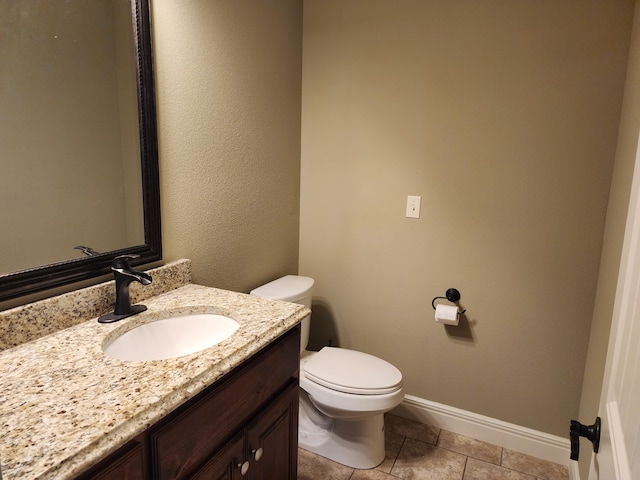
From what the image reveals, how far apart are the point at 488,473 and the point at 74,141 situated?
2.17 meters

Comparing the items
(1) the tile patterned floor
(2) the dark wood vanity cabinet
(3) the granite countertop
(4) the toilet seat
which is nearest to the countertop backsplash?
(3) the granite countertop

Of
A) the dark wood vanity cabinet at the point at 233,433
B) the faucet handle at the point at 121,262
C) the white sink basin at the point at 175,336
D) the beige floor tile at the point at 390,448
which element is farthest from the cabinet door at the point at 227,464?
the beige floor tile at the point at 390,448

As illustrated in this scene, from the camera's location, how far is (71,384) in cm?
87

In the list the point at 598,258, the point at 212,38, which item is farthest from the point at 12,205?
the point at 598,258

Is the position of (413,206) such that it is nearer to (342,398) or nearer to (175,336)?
(342,398)

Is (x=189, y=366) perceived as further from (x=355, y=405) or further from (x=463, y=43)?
(x=463, y=43)

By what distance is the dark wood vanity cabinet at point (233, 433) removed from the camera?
829 millimetres

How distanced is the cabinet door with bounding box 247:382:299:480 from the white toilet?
37 cm

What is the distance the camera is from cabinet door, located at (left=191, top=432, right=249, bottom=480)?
1.00m

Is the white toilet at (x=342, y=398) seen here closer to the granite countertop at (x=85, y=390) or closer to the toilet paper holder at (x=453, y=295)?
the toilet paper holder at (x=453, y=295)

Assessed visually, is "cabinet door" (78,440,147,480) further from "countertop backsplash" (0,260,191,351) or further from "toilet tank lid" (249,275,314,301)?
"toilet tank lid" (249,275,314,301)

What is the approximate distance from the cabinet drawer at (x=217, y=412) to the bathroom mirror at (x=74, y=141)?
0.58 m

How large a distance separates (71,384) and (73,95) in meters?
0.84

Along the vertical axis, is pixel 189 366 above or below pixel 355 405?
above
